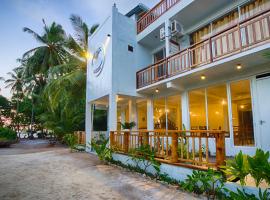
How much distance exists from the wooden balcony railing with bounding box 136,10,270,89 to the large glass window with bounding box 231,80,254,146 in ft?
4.15

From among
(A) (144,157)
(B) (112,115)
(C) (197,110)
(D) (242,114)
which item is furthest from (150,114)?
(D) (242,114)

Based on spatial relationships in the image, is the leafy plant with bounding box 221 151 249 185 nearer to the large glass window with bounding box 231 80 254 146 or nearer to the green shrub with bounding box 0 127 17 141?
the large glass window with bounding box 231 80 254 146

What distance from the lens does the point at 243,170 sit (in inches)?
134

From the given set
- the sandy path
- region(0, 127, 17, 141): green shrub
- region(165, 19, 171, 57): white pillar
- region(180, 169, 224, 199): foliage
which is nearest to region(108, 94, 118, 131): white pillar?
the sandy path

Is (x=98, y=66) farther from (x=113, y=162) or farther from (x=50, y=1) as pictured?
(x=113, y=162)

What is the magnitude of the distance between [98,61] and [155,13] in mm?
3836

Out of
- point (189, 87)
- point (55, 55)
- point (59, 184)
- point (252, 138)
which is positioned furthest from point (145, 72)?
point (55, 55)

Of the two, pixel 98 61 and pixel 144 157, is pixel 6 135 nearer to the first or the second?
pixel 98 61

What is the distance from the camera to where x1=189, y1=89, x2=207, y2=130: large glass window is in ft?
25.3

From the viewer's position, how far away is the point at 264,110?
19.2ft

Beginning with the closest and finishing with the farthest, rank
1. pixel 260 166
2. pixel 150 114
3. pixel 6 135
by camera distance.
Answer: pixel 260 166
pixel 150 114
pixel 6 135

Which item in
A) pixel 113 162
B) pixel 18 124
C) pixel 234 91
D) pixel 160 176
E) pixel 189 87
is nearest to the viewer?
pixel 160 176

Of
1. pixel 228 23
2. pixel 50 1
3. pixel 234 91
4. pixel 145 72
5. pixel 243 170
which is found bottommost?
pixel 243 170

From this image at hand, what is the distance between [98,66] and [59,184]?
22.0 feet
